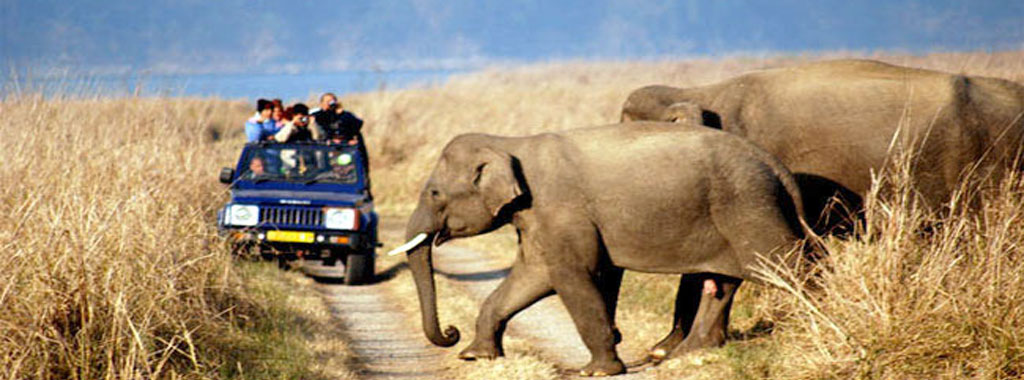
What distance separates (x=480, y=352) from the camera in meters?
10.7

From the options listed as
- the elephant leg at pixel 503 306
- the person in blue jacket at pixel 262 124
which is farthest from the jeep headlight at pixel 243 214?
the elephant leg at pixel 503 306

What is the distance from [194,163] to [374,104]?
19428 mm

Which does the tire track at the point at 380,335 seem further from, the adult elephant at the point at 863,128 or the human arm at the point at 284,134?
the adult elephant at the point at 863,128

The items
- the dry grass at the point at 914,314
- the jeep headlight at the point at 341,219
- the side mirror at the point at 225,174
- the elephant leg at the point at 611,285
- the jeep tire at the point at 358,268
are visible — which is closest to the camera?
the dry grass at the point at 914,314

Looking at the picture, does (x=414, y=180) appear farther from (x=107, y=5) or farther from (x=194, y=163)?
(x=107, y=5)

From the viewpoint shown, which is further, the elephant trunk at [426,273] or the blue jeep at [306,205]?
the blue jeep at [306,205]

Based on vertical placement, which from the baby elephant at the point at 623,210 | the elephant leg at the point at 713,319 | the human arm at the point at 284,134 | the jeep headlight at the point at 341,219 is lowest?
the elephant leg at the point at 713,319

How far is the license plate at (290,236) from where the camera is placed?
1578cm

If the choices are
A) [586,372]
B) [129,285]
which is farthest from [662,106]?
[129,285]

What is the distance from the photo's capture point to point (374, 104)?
3600 cm

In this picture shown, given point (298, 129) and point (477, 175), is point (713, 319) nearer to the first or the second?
point (477, 175)

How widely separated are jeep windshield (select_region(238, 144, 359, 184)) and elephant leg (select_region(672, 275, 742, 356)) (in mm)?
6770

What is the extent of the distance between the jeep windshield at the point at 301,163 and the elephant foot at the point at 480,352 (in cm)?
630

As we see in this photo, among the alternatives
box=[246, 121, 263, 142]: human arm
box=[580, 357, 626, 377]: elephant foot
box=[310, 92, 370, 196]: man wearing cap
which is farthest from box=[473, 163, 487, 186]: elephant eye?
box=[246, 121, 263, 142]: human arm
